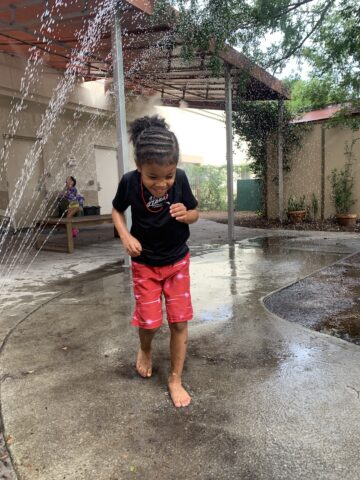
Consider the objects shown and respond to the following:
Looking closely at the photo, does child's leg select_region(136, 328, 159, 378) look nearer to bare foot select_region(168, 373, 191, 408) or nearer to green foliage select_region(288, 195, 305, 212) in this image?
bare foot select_region(168, 373, 191, 408)

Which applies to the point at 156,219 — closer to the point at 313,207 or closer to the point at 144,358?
the point at 144,358

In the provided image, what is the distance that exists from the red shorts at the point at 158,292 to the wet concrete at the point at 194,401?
0.40 metres

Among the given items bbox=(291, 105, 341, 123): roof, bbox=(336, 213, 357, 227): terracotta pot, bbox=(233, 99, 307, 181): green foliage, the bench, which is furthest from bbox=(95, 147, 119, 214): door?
bbox=(336, 213, 357, 227): terracotta pot

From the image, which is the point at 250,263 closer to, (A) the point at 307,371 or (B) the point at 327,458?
(A) the point at 307,371

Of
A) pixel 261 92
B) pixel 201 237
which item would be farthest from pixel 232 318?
pixel 261 92

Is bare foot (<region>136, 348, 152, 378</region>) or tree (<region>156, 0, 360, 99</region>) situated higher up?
tree (<region>156, 0, 360, 99</region>)

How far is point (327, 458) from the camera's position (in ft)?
5.16

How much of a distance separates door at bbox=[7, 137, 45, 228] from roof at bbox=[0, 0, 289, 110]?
2241mm

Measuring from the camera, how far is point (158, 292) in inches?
84.7

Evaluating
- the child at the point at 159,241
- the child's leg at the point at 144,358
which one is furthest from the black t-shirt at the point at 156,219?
the child's leg at the point at 144,358

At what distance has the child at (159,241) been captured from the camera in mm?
1989

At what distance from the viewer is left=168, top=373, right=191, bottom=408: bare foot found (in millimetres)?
1994

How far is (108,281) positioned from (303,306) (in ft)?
7.26

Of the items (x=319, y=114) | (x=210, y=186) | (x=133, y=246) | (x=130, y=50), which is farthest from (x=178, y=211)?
(x=210, y=186)
